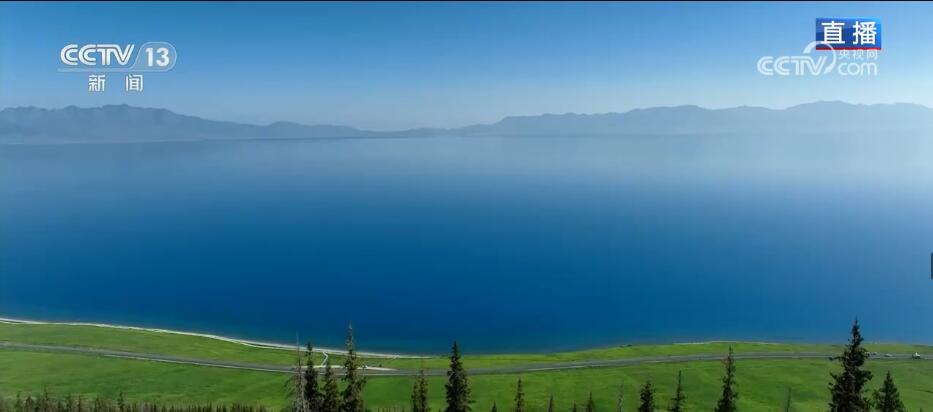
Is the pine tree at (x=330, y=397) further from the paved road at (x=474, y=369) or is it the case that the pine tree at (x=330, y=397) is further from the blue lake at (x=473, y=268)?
the blue lake at (x=473, y=268)

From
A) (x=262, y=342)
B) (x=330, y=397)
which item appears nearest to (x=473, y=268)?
(x=262, y=342)

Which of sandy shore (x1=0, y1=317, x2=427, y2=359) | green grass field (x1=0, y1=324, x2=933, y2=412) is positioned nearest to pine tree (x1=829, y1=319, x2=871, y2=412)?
→ green grass field (x1=0, y1=324, x2=933, y2=412)

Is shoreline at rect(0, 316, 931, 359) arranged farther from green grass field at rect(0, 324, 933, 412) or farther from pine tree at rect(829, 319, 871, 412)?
pine tree at rect(829, 319, 871, 412)

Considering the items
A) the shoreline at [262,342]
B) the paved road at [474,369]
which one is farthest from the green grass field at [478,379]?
the shoreline at [262,342]

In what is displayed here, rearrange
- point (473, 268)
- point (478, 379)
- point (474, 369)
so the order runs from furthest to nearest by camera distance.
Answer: point (473, 268) → point (474, 369) → point (478, 379)

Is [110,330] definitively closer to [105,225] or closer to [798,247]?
[105,225]

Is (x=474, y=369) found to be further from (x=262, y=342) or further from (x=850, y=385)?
(x=850, y=385)
